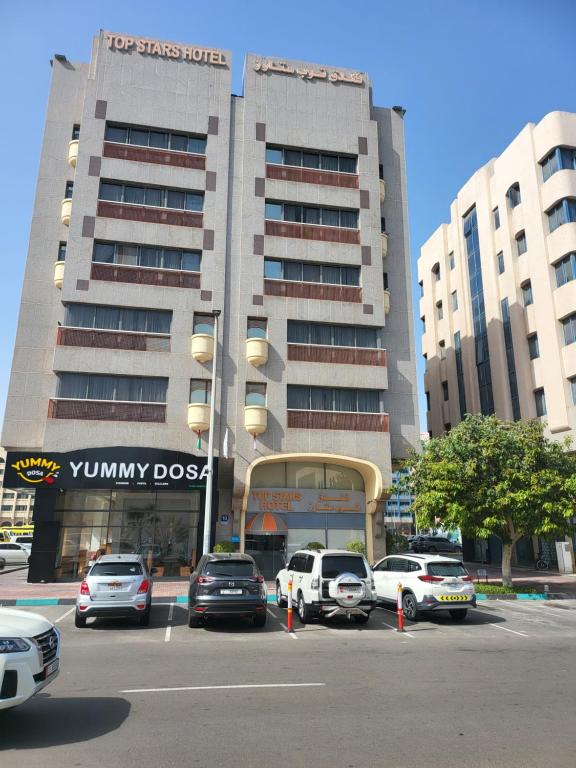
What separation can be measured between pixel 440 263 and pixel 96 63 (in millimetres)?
30733

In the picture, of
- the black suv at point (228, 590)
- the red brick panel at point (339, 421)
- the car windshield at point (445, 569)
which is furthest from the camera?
the red brick panel at point (339, 421)

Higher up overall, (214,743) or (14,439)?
(14,439)

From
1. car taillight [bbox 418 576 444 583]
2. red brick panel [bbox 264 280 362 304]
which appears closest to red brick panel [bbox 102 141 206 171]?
red brick panel [bbox 264 280 362 304]

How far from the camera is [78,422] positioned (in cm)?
2575

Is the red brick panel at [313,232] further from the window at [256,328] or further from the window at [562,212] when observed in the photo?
the window at [562,212]

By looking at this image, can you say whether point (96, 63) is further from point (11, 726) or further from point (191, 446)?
point (11, 726)

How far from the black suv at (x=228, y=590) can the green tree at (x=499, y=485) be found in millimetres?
9797

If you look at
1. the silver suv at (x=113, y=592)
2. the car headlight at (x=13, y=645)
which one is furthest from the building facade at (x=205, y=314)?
the car headlight at (x=13, y=645)

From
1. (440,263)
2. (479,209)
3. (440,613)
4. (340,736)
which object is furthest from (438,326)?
(340,736)

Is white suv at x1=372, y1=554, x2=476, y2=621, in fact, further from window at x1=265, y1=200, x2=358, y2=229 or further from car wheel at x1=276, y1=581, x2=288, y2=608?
window at x1=265, y1=200, x2=358, y2=229

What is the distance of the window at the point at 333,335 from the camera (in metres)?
29.1

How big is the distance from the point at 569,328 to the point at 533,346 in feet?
11.9

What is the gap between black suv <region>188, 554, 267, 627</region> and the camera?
13.4 m

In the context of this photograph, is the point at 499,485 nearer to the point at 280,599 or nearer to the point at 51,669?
the point at 280,599
